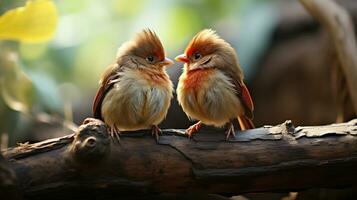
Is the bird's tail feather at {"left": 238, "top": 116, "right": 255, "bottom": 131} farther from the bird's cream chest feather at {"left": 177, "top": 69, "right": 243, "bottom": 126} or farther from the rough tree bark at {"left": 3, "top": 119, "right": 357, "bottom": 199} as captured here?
the rough tree bark at {"left": 3, "top": 119, "right": 357, "bottom": 199}

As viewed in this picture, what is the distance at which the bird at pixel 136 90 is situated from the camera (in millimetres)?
3492

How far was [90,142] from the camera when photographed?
2871mm

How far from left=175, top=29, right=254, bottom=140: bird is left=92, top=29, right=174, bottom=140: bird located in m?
0.13

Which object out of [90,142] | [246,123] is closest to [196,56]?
[246,123]

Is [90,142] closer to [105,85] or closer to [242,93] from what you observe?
[105,85]

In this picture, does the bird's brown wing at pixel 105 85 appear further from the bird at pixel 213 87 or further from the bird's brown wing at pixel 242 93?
the bird's brown wing at pixel 242 93

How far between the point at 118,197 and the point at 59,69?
2840mm

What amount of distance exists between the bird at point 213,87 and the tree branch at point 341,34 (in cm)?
78

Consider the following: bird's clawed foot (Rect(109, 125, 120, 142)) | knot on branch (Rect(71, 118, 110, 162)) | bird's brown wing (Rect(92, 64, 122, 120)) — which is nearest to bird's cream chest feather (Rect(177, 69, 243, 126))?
bird's brown wing (Rect(92, 64, 122, 120))

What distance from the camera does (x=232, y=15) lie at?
6.76 meters

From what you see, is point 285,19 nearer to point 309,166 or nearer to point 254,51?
point 254,51

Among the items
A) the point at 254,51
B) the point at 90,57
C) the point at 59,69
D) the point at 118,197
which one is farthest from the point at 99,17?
the point at 118,197

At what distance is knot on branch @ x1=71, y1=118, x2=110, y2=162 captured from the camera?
2.88 metres

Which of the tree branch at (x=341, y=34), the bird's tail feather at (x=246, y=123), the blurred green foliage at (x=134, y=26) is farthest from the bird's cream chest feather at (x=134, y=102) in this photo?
the blurred green foliage at (x=134, y=26)
